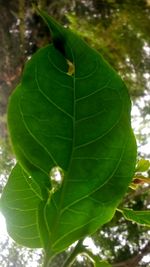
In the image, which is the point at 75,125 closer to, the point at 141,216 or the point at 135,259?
the point at 141,216

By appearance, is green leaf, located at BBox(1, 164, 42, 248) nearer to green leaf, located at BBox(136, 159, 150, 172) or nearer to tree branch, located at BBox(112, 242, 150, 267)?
green leaf, located at BBox(136, 159, 150, 172)

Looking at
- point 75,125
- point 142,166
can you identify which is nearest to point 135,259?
point 142,166

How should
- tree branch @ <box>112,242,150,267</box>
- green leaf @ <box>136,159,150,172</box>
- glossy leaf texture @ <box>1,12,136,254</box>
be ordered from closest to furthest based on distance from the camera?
glossy leaf texture @ <box>1,12,136,254</box> → green leaf @ <box>136,159,150,172</box> → tree branch @ <box>112,242,150,267</box>

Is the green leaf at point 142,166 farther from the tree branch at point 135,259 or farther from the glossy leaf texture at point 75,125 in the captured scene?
the tree branch at point 135,259

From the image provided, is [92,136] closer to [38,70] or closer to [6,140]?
[38,70]

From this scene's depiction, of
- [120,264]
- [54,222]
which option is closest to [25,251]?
[120,264]

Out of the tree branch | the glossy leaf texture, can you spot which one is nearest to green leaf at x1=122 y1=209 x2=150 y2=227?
the glossy leaf texture
